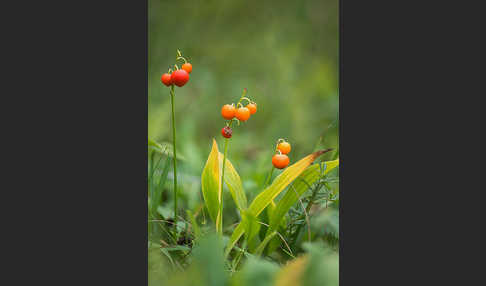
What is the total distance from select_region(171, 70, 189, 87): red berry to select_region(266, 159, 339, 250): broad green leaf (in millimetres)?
476

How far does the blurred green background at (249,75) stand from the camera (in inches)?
62.4

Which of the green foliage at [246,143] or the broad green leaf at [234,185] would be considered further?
the broad green leaf at [234,185]

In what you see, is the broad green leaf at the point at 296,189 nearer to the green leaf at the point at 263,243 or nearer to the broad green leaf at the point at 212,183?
the green leaf at the point at 263,243

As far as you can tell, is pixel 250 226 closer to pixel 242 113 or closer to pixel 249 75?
pixel 242 113

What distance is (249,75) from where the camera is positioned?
2439 millimetres

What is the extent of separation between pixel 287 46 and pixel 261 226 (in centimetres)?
112

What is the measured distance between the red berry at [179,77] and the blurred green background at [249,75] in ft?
0.45

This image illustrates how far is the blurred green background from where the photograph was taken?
1584mm

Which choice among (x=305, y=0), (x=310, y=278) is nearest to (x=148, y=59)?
(x=305, y=0)

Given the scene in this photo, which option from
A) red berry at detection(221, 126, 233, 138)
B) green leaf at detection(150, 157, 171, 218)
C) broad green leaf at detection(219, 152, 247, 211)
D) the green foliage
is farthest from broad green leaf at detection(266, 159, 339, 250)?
green leaf at detection(150, 157, 171, 218)

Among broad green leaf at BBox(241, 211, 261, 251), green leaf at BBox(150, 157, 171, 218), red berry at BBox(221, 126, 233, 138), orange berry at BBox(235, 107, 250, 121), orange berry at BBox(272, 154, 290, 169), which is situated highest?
orange berry at BBox(235, 107, 250, 121)

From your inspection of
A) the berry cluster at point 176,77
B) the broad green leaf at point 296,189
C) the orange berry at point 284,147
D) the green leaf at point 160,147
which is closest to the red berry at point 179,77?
the berry cluster at point 176,77

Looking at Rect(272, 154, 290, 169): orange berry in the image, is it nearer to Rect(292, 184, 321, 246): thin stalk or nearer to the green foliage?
the green foliage

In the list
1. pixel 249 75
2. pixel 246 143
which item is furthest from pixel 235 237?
pixel 249 75
